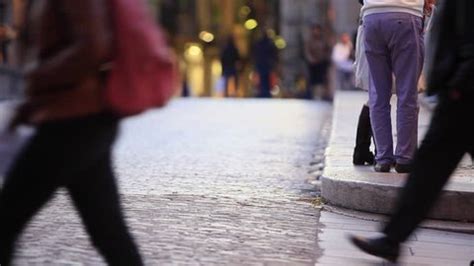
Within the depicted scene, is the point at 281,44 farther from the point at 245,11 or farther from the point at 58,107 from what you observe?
the point at 58,107

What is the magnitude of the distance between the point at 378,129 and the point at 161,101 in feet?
11.0

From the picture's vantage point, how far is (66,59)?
342 cm

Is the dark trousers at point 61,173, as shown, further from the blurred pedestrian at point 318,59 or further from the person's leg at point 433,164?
the blurred pedestrian at point 318,59

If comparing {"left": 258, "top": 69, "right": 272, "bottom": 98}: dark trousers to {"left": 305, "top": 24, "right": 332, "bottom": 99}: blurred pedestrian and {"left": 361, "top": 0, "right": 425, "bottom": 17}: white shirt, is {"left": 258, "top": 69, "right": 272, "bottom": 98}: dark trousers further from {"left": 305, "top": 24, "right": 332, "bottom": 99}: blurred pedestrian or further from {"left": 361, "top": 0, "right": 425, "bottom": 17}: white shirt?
{"left": 361, "top": 0, "right": 425, "bottom": 17}: white shirt

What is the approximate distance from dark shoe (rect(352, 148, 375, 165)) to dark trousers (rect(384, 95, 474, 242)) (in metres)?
3.13

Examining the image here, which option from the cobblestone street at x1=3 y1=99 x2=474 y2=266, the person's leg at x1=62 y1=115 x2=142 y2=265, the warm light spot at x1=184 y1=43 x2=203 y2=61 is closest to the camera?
the person's leg at x1=62 y1=115 x2=142 y2=265

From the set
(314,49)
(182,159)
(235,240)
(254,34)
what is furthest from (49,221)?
(254,34)

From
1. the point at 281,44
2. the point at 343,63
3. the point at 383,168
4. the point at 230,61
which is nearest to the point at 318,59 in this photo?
the point at 343,63

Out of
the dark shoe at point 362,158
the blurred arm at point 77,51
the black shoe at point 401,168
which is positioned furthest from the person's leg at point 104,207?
the dark shoe at point 362,158

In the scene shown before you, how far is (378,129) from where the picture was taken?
6.80m

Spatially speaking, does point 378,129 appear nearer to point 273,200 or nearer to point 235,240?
point 273,200

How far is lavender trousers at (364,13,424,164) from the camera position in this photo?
6473 millimetres

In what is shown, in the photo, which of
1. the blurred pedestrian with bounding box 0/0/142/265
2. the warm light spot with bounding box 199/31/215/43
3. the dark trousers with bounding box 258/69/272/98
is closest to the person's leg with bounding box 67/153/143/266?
the blurred pedestrian with bounding box 0/0/142/265

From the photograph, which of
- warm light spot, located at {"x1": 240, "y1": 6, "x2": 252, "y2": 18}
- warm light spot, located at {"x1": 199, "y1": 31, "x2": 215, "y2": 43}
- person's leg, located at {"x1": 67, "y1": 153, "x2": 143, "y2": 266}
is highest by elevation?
person's leg, located at {"x1": 67, "y1": 153, "x2": 143, "y2": 266}
